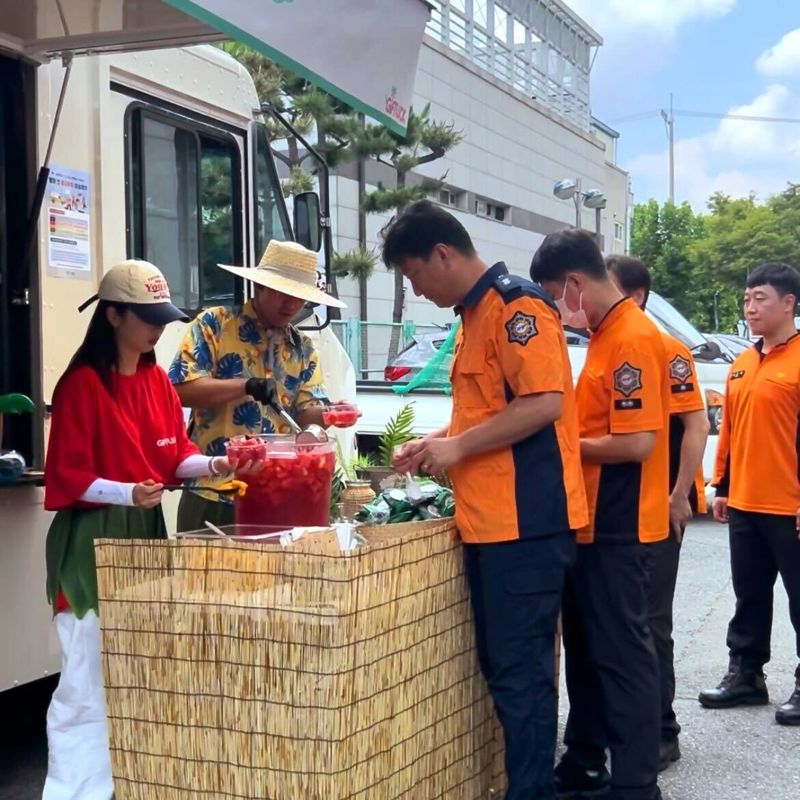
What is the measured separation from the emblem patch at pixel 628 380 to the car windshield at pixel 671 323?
242 inches

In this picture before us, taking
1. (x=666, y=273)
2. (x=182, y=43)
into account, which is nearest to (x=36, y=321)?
(x=182, y=43)

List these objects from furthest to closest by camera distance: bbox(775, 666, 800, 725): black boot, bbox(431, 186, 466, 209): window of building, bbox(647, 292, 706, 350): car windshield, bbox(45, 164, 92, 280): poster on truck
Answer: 1. bbox(431, 186, 466, 209): window of building
2. bbox(647, 292, 706, 350): car windshield
3. bbox(775, 666, 800, 725): black boot
4. bbox(45, 164, 92, 280): poster on truck

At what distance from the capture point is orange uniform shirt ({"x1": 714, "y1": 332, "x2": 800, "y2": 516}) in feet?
15.1

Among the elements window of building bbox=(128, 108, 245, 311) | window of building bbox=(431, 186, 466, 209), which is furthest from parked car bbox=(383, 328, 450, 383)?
window of building bbox=(431, 186, 466, 209)

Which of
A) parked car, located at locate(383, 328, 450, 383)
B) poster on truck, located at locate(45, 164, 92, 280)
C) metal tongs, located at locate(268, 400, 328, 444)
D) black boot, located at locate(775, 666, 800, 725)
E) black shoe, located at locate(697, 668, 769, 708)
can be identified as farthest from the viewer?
parked car, located at locate(383, 328, 450, 383)

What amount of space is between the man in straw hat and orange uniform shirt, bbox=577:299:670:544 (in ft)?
3.41

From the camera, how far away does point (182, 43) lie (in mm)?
3818

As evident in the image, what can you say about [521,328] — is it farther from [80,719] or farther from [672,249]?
[672,249]

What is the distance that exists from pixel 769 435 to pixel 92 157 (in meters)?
3.15

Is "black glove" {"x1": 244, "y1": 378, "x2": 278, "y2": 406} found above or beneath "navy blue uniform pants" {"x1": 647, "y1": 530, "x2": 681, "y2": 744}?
Answer: above

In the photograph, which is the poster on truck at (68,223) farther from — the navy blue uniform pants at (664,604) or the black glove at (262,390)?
the navy blue uniform pants at (664,604)

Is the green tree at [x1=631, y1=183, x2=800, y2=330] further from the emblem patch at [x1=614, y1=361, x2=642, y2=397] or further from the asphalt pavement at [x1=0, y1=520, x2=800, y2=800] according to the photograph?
the emblem patch at [x1=614, y1=361, x2=642, y2=397]

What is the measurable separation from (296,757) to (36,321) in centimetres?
197

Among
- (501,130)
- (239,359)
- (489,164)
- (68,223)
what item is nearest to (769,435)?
(239,359)
